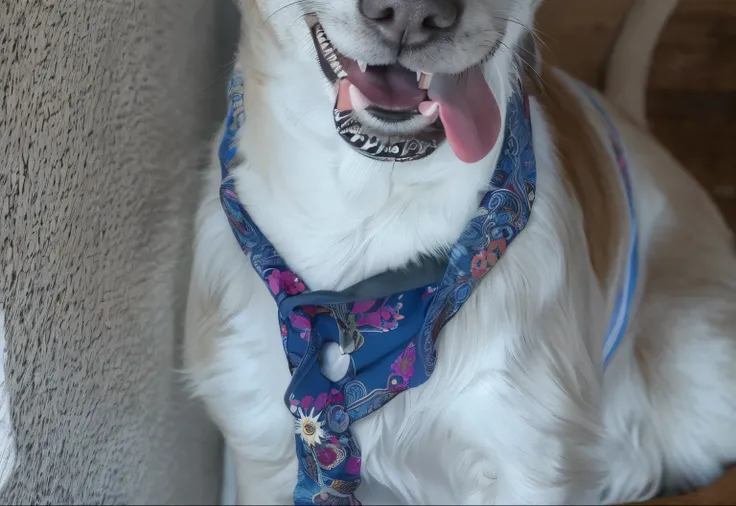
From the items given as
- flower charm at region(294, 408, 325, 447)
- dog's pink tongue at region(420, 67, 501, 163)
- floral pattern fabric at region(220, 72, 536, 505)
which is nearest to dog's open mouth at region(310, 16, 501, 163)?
dog's pink tongue at region(420, 67, 501, 163)

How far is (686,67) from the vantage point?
111 centimetres

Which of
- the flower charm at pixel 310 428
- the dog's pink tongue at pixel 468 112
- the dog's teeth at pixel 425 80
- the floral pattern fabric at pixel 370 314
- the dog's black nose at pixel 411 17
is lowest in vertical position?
the flower charm at pixel 310 428

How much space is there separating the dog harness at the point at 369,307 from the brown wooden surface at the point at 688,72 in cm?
14

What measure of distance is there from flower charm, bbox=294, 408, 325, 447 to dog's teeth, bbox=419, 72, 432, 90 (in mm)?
403

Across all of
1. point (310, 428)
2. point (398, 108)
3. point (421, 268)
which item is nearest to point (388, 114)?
point (398, 108)

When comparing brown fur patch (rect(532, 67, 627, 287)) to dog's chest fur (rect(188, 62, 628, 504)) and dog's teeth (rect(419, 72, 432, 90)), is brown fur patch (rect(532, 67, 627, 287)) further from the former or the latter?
dog's teeth (rect(419, 72, 432, 90))

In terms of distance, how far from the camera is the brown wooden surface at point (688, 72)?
3.11ft

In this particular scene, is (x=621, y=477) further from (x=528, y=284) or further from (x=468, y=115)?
(x=468, y=115)

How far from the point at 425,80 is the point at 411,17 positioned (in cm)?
11

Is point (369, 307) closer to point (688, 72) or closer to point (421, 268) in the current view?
point (421, 268)

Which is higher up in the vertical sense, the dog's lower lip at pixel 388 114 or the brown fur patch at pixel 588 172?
the dog's lower lip at pixel 388 114

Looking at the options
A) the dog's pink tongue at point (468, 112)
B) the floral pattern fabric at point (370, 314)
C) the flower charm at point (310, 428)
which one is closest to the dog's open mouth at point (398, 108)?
the dog's pink tongue at point (468, 112)

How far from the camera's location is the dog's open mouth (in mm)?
755

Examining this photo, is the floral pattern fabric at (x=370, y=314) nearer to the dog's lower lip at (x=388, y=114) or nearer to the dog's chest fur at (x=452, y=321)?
the dog's chest fur at (x=452, y=321)
